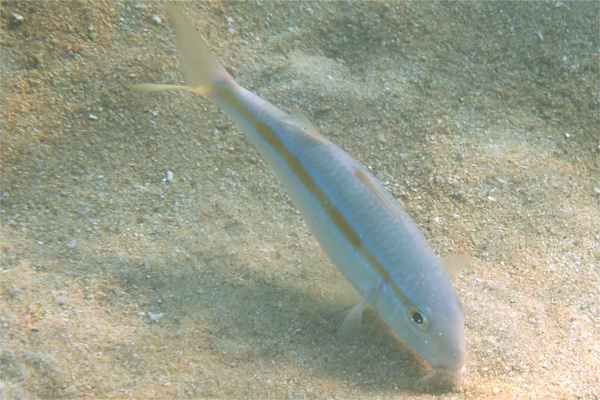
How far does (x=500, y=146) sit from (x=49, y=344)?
340cm

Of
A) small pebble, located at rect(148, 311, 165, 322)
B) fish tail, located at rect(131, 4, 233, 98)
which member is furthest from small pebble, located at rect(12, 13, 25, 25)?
small pebble, located at rect(148, 311, 165, 322)

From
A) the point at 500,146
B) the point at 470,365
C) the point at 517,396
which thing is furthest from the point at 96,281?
the point at 500,146

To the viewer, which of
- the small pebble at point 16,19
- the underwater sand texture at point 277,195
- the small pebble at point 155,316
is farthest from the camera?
the small pebble at point 16,19

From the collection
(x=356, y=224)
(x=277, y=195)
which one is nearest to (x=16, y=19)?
(x=277, y=195)

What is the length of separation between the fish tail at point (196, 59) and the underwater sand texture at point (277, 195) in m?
0.84

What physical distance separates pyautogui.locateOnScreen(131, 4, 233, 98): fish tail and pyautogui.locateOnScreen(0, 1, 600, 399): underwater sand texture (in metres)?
0.84

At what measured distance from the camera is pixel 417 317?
7.41 feet

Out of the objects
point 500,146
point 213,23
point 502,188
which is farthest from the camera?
point 213,23

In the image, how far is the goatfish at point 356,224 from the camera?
7.36 feet

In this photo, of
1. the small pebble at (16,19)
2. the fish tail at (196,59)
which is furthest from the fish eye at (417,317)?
the small pebble at (16,19)

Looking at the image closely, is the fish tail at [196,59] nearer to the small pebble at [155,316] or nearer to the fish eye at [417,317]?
the small pebble at [155,316]

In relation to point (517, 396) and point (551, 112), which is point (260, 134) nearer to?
point (517, 396)

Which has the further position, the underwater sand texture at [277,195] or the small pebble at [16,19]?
the small pebble at [16,19]

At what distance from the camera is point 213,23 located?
159 inches
